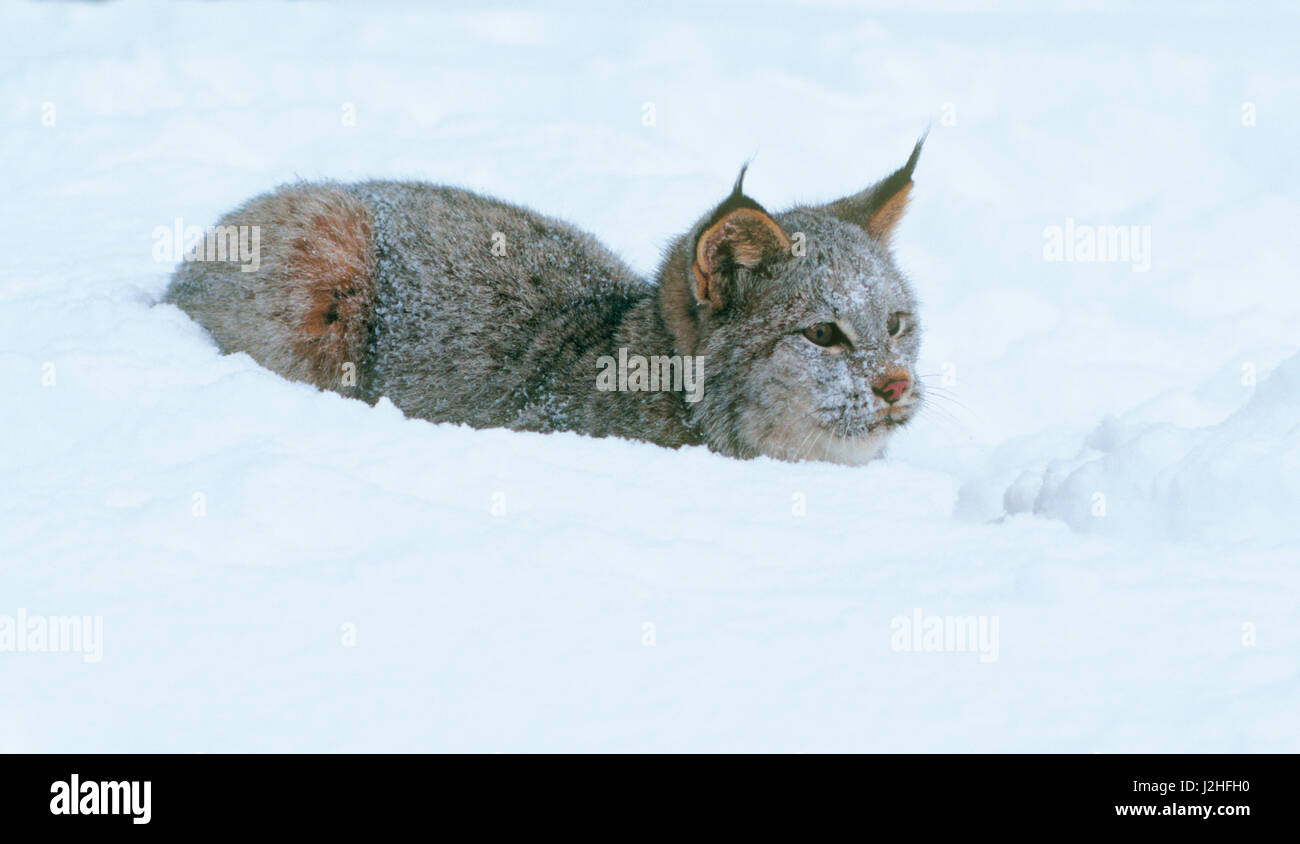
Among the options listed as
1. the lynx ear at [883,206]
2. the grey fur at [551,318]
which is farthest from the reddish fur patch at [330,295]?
the lynx ear at [883,206]

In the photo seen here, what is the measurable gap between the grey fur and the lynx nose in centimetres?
4

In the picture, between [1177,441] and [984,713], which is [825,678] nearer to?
[984,713]

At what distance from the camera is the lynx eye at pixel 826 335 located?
5.98 metres

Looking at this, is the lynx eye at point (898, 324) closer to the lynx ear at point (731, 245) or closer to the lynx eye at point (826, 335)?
the lynx eye at point (826, 335)

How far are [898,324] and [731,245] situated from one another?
37.4 inches

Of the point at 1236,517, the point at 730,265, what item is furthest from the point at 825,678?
the point at 730,265

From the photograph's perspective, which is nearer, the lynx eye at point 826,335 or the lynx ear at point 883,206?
the lynx eye at point 826,335

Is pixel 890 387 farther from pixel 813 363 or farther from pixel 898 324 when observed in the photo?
pixel 898 324

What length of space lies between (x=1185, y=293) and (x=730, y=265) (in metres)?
4.07

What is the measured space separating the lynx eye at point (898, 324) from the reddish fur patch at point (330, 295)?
2.66 meters

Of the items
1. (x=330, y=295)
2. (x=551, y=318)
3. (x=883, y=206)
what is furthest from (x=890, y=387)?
(x=330, y=295)

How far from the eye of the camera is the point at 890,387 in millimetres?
5824

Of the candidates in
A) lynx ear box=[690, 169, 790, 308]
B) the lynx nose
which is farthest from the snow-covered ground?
lynx ear box=[690, 169, 790, 308]

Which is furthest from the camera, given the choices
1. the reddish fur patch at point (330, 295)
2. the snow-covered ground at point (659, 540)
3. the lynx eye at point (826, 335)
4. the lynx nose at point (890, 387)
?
the reddish fur patch at point (330, 295)
